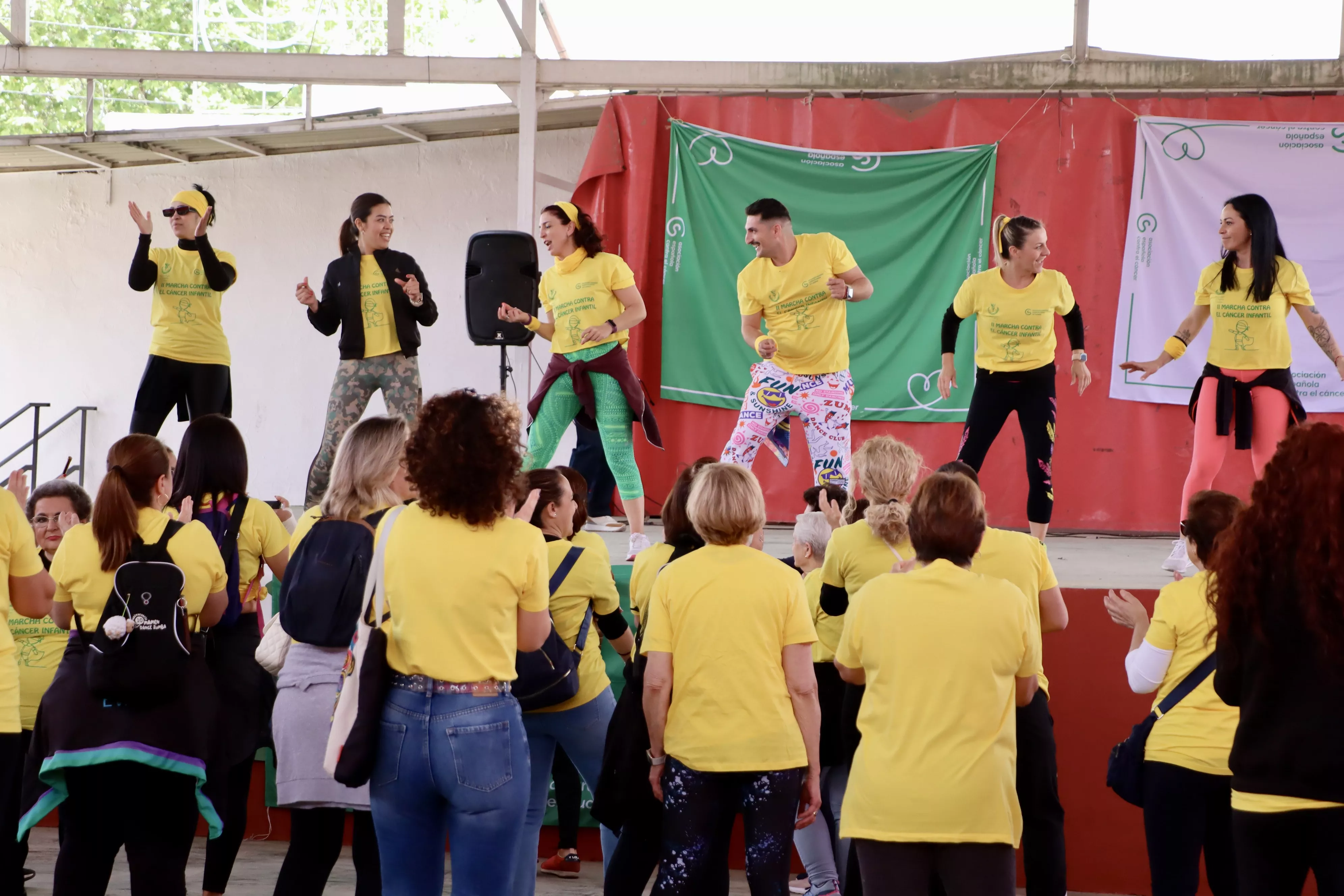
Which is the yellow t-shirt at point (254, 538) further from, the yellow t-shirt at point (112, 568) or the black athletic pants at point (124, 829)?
the black athletic pants at point (124, 829)

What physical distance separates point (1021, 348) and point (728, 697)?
3.15 m

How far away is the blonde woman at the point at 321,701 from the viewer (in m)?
2.93

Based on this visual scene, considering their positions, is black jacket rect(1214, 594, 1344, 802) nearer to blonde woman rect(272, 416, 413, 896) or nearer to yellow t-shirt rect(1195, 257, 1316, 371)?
blonde woman rect(272, 416, 413, 896)

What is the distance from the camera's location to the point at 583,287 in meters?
5.71

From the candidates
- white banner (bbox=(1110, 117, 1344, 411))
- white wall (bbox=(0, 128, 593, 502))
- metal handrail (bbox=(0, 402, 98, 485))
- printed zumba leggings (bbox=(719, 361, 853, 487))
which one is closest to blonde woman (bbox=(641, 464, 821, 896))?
printed zumba leggings (bbox=(719, 361, 853, 487))

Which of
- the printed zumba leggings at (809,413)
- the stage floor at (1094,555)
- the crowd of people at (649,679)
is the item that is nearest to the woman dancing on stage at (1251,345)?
the stage floor at (1094,555)

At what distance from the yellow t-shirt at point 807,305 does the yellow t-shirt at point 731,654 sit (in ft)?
9.27

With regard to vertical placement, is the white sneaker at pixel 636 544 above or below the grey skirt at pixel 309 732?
above

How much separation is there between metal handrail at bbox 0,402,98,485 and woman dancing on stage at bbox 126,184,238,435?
3.78 metres

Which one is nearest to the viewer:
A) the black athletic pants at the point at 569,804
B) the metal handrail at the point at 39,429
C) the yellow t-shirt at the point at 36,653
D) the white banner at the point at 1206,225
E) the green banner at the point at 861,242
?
the yellow t-shirt at the point at 36,653

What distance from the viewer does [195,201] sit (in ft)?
19.1

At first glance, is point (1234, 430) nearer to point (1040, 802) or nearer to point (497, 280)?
point (1040, 802)

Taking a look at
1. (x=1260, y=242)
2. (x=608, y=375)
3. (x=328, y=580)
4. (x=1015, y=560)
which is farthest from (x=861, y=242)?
(x=328, y=580)

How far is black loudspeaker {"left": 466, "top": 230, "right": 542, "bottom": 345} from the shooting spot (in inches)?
255
